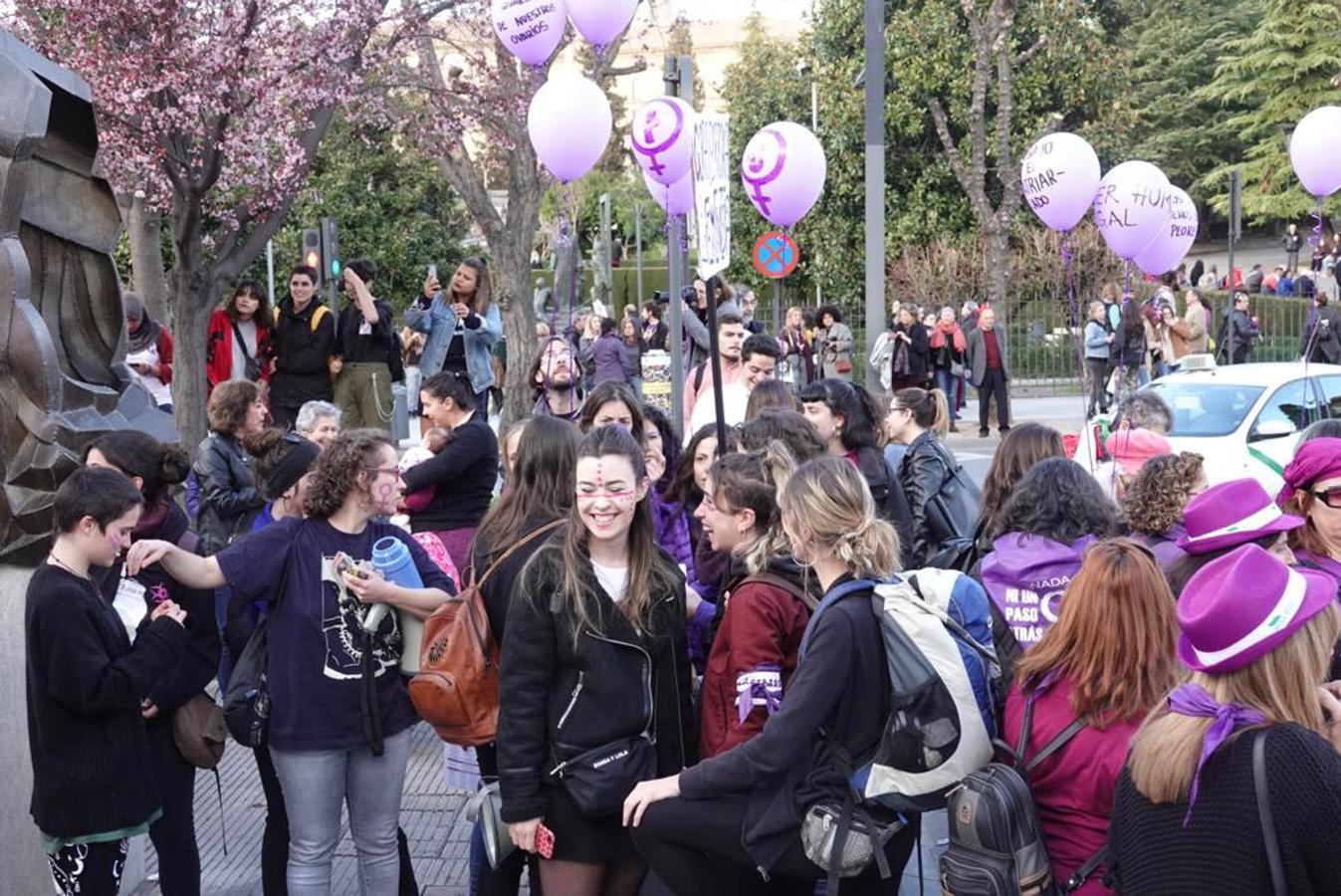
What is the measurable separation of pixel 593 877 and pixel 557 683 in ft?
1.90

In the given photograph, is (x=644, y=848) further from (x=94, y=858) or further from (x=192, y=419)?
(x=192, y=419)

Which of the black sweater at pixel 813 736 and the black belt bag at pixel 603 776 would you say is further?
the black belt bag at pixel 603 776

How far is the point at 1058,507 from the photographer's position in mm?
4773

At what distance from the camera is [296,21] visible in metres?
14.7

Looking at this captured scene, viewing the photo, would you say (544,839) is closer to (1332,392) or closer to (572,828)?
(572,828)

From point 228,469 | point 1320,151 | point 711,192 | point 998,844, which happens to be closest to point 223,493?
point 228,469

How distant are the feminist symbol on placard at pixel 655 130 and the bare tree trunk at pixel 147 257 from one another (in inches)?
248

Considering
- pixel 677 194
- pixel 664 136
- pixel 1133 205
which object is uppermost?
pixel 664 136

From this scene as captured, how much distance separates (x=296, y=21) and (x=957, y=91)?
1940cm

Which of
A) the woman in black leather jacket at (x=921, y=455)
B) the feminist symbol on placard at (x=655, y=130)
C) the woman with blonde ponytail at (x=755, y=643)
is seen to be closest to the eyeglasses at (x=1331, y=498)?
the woman with blonde ponytail at (x=755, y=643)

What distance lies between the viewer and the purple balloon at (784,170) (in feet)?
39.2

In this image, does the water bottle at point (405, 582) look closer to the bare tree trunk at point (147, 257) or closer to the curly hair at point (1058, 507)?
the curly hair at point (1058, 507)

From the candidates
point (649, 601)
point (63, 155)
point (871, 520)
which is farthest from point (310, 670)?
point (63, 155)

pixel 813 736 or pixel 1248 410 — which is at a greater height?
pixel 813 736
